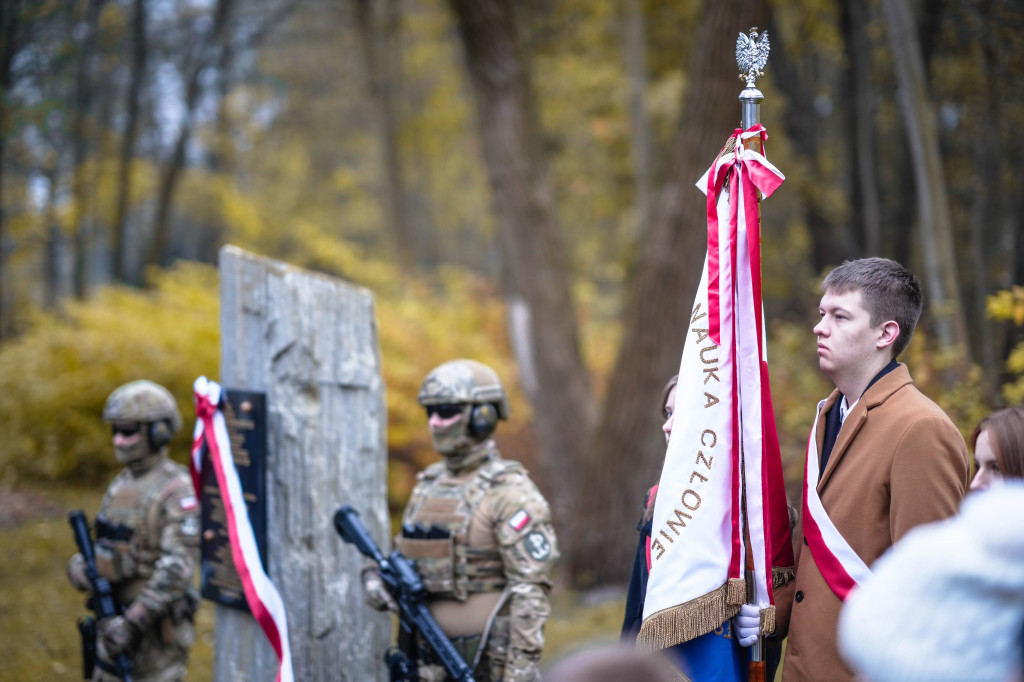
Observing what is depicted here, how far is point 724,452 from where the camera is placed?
304 centimetres

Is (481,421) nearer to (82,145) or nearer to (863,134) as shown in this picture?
(863,134)

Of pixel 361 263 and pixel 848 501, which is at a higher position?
pixel 361 263

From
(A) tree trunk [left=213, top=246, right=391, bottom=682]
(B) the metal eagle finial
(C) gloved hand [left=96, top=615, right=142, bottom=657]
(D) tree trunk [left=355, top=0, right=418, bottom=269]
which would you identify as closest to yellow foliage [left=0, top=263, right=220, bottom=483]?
(C) gloved hand [left=96, top=615, right=142, bottom=657]

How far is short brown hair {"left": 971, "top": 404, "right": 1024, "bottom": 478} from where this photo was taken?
8.48 ft

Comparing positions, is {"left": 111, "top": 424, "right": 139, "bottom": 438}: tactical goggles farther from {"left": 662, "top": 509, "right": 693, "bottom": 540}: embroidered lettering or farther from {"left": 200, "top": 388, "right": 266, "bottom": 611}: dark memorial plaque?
{"left": 662, "top": 509, "right": 693, "bottom": 540}: embroidered lettering

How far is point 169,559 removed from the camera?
455cm

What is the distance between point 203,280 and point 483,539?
9.92 meters

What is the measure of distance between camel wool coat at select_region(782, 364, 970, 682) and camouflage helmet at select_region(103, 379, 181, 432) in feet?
11.9

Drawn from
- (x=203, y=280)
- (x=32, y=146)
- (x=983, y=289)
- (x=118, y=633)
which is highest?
(x=32, y=146)

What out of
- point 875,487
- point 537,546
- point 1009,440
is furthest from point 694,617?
point 1009,440

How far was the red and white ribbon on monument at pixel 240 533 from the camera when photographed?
13.5 ft

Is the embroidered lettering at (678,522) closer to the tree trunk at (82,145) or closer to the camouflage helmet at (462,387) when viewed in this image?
the camouflage helmet at (462,387)

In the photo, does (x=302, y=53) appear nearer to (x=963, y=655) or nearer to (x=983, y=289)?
(x=983, y=289)

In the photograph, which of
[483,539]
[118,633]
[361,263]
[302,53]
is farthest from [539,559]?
[302,53]
